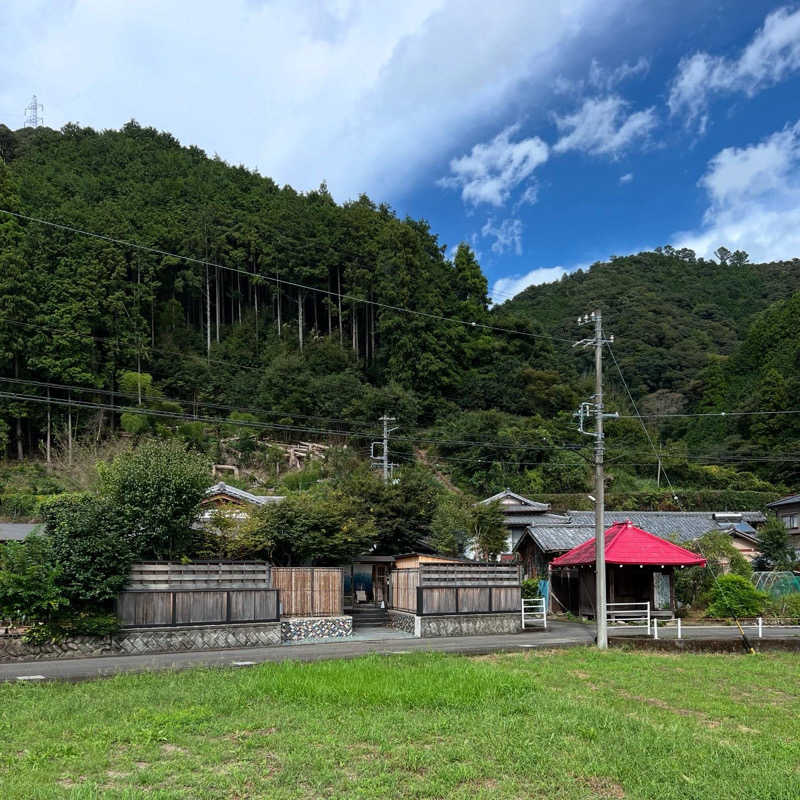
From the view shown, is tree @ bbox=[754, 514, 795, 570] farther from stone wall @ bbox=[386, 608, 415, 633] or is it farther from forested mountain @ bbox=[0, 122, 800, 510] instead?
stone wall @ bbox=[386, 608, 415, 633]

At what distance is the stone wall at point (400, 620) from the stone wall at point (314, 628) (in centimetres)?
208

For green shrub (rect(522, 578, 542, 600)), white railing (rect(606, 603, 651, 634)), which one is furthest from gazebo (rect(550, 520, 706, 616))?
green shrub (rect(522, 578, 542, 600))

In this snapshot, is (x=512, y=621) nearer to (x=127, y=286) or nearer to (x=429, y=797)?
(x=429, y=797)

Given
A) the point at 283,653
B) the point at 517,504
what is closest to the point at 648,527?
the point at 517,504

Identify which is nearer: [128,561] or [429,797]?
[429,797]

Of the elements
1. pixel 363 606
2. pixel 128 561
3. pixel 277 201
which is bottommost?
pixel 363 606

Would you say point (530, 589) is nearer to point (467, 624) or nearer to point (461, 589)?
point (467, 624)

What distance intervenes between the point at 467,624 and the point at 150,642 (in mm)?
9768

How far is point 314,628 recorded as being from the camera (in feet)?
67.5

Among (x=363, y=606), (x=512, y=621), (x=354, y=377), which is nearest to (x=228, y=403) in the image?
(x=354, y=377)

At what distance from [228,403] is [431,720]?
45.0m

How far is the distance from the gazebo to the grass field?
39.7 ft

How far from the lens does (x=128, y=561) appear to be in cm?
1780

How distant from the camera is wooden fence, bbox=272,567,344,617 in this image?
2128 cm
